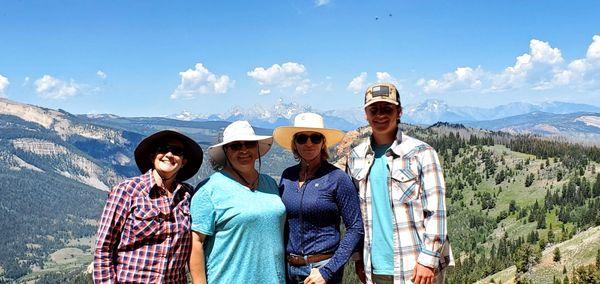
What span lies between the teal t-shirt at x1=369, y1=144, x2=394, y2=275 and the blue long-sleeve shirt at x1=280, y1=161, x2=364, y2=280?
280 millimetres

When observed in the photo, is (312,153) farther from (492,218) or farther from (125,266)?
(492,218)

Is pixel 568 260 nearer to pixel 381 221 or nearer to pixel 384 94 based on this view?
pixel 381 221

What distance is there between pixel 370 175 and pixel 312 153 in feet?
3.37

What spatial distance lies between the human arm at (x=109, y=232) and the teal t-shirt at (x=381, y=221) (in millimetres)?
3806

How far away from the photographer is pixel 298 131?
809 centimetres

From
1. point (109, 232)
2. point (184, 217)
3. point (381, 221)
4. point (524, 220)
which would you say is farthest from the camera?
point (524, 220)

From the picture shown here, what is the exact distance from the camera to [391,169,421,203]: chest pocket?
748 centimetres

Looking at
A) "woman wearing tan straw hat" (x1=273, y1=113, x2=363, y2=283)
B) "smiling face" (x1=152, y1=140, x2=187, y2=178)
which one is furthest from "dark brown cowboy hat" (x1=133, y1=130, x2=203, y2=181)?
"woman wearing tan straw hat" (x1=273, y1=113, x2=363, y2=283)

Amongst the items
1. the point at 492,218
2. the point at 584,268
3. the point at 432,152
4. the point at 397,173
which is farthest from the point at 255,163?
the point at 492,218

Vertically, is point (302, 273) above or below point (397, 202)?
below

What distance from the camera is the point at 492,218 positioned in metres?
184

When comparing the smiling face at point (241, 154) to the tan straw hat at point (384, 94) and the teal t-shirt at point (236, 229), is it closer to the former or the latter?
the teal t-shirt at point (236, 229)

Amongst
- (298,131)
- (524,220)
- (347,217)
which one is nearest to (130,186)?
(298,131)

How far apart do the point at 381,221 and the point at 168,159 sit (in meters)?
3.52
